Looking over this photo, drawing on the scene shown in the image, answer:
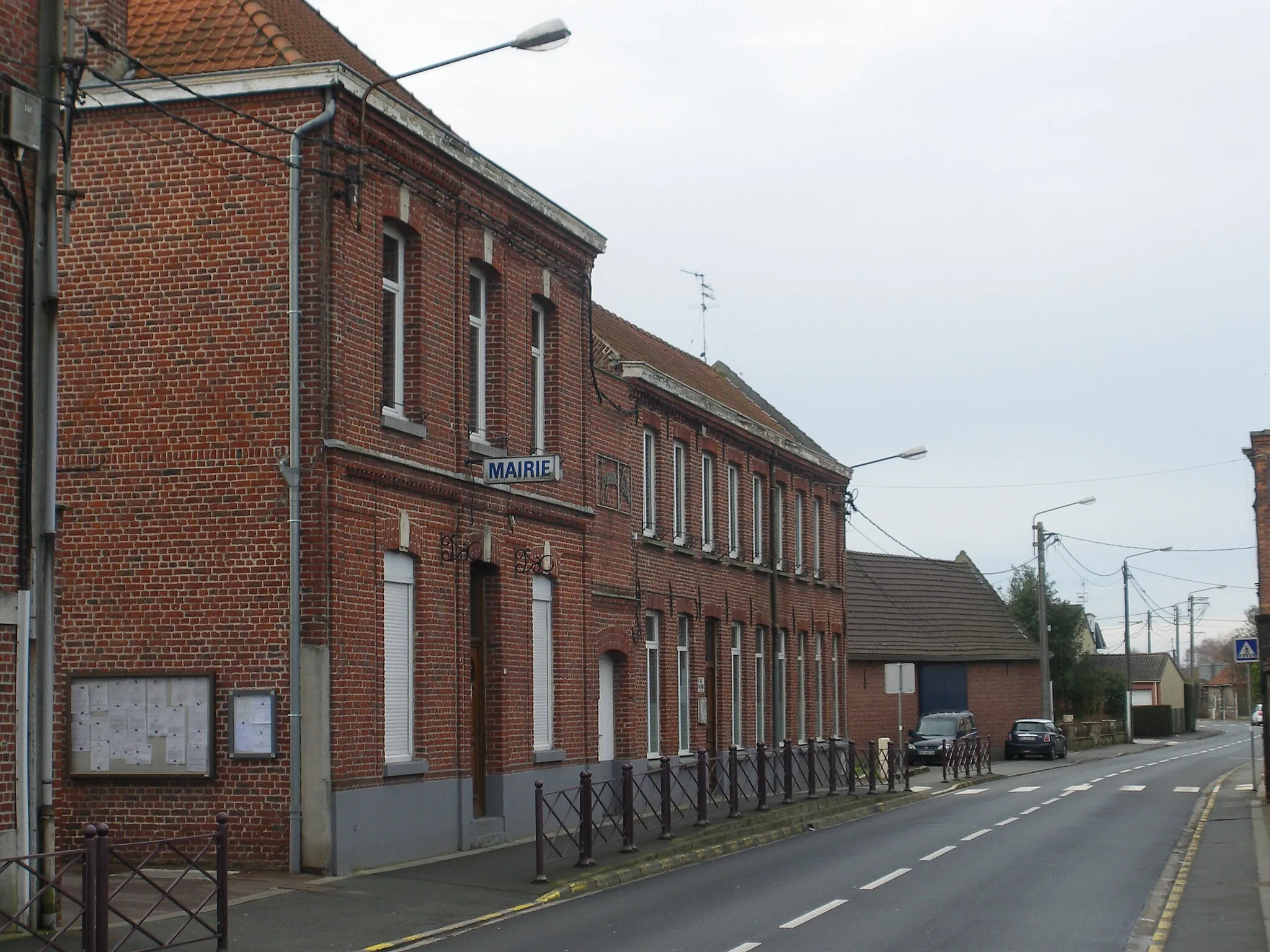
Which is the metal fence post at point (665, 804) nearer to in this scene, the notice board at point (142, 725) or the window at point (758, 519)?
the notice board at point (142, 725)

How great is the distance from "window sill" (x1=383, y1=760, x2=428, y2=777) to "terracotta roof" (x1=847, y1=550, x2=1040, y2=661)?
119 ft

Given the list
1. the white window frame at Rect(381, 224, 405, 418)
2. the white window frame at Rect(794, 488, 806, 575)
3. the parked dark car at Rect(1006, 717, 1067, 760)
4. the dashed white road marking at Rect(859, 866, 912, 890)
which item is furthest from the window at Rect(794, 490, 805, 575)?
the white window frame at Rect(381, 224, 405, 418)

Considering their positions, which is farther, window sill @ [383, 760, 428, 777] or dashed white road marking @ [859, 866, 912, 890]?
window sill @ [383, 760, 428, 777]

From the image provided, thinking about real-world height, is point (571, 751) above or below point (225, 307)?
below

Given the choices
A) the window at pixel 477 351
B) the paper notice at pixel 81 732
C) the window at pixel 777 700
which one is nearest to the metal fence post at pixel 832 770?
the window at pixel 777 700

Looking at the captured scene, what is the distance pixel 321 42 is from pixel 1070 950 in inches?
559

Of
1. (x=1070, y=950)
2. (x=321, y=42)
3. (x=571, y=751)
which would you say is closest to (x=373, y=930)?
(x=1070, y=950)

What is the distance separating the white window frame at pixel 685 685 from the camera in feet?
100

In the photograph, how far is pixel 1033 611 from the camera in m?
76.4

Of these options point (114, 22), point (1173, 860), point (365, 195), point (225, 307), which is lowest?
point (1173, 860)

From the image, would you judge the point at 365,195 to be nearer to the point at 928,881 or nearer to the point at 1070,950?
the point at 928,881

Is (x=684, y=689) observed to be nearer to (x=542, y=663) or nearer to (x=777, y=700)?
(x=777, y=700)

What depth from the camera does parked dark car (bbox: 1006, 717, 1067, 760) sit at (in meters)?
54.4

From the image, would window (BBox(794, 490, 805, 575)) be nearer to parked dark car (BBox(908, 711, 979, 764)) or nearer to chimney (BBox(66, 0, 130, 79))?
parked dark car (BBox(908, 711, 979, 764))
